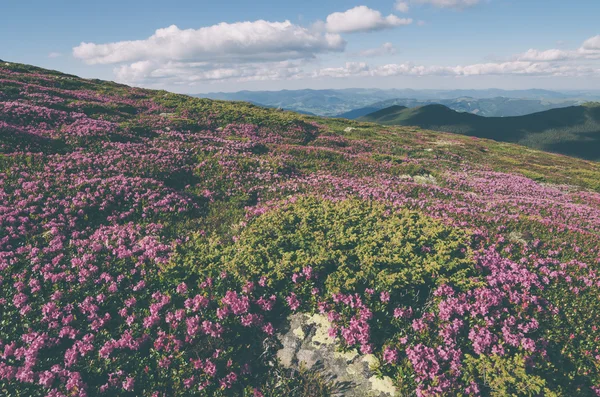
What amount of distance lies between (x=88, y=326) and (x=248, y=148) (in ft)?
55.5

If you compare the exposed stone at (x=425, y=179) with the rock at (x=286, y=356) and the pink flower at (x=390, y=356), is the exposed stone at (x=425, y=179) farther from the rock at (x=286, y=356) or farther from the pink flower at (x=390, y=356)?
the rock at (x=286, y=356)

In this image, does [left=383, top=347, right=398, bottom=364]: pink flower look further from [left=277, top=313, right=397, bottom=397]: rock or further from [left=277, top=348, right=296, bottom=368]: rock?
[left=277, top=348, right=296, bottom=368]: rock

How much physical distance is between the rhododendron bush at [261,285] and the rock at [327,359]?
0.21 m

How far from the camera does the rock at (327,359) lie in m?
6.50

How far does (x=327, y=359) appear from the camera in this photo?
7109 mm

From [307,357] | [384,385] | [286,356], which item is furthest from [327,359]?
[384,385]

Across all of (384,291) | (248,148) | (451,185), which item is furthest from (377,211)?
(248,148)

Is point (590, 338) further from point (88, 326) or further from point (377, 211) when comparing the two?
point (88, 326)

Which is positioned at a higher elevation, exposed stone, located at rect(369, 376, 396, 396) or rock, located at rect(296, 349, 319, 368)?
rock, located at rect(296, 349, 319, 368)

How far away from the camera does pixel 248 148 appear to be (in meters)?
22.9

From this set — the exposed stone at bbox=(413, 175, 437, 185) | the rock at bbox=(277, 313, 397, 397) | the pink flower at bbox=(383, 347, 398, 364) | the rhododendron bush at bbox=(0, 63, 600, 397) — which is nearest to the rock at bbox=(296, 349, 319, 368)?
the rock at bbox=(277, 313, 397, 397)

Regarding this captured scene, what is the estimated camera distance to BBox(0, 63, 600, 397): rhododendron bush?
22.0 ft

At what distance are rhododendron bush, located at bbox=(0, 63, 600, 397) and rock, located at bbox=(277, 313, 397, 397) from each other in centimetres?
21

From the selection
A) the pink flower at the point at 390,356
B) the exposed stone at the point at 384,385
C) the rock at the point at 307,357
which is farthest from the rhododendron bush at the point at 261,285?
the rock at the point at 307,357
